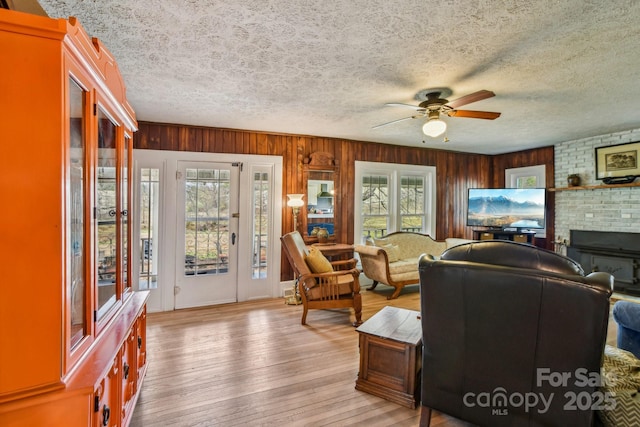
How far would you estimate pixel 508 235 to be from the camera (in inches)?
226

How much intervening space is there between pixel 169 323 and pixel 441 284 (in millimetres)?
3270

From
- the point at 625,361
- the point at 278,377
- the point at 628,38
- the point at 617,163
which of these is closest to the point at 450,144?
the point at 617,163

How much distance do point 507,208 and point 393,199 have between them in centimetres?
214

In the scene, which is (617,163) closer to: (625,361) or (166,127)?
(625,361)

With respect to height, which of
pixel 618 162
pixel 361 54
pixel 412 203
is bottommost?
pixel 412 203

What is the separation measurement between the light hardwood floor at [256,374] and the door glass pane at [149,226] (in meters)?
0.52

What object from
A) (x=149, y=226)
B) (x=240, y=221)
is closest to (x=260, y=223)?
(x=240, y=221)

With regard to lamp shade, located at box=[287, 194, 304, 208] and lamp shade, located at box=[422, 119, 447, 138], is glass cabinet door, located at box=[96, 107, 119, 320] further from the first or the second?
lamp shade, located at box=[287, 194, 304, 208]

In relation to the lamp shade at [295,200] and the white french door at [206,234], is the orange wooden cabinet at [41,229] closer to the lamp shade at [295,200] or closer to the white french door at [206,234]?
the white french door at [206,234]

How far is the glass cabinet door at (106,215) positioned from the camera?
1.58 meters

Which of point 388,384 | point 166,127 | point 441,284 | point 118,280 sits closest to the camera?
point 441,284

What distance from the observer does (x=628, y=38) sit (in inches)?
80.0

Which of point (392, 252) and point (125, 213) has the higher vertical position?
point (125, 213)

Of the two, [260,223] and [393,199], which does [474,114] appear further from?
[260,223]
